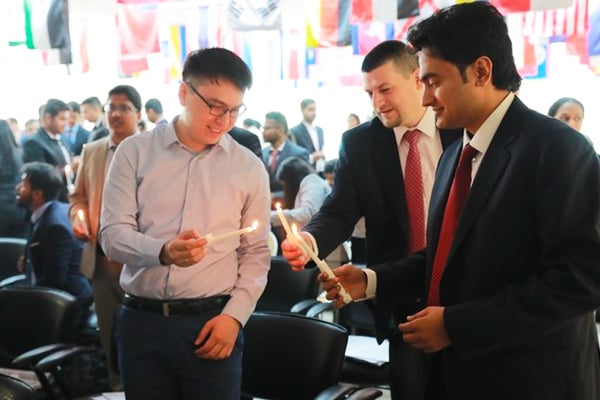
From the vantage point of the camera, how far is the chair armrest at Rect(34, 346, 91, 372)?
9.34 ft

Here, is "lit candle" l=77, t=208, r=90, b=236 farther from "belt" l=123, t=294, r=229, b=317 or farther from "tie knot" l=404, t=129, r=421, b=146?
"tie knot" l=404, t=129, r=421, b=146

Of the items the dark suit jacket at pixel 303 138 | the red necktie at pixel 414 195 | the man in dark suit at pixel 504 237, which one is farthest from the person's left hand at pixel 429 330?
the dark suit jacket at pixel 303 138

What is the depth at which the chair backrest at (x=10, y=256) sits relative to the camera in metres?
4.74

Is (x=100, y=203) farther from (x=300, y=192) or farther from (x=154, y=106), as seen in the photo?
(x=154, y=106)

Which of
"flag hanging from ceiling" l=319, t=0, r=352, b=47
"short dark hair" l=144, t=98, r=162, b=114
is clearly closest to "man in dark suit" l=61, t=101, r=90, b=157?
"short dark hair" l=144, t=98, r=162, b=114

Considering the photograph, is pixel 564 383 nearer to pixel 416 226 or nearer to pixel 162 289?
pixel 416 226

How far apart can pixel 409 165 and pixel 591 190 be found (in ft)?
3.38

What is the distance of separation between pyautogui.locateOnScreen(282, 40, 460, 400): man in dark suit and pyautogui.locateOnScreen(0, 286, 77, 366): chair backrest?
4.75 ft

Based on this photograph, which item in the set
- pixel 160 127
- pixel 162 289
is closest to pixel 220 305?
pixel 162 289

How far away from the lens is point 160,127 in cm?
211

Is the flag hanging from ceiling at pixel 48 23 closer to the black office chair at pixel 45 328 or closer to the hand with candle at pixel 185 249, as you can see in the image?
the black office chair at pixel 45 328

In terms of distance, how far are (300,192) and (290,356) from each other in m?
2.27

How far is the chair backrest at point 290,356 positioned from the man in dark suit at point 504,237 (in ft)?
2.93

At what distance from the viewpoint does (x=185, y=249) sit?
5.75 feet
